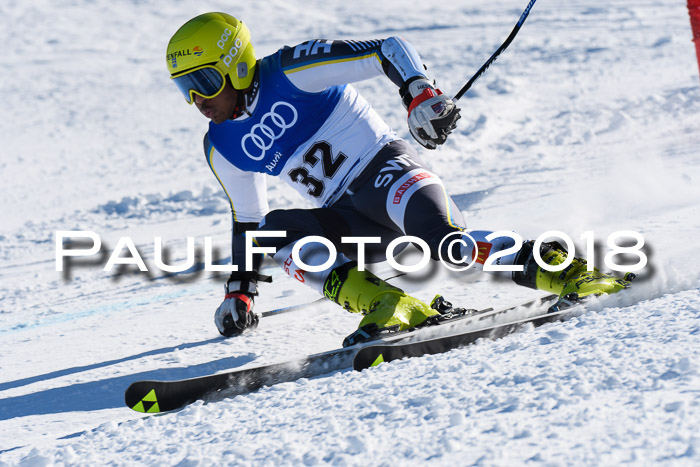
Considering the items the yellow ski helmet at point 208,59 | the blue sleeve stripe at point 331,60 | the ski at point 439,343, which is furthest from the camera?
the yellow ski helmet at point 208,59

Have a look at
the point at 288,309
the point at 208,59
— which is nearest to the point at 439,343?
the point at 288,309

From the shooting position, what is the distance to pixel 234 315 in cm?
372

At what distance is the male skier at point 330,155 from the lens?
3.09m

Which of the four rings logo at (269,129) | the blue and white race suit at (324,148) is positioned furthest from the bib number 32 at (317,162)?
the four rings logo at (269,129)

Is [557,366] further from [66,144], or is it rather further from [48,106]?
[48,106]

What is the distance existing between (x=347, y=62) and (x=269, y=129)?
0.48 m

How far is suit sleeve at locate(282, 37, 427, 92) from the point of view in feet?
10.3

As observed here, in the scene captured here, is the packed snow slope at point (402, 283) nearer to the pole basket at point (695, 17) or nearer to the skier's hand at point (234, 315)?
the skier's hand at point (234, 315)

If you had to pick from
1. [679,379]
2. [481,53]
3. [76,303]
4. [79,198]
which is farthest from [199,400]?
[481,53]

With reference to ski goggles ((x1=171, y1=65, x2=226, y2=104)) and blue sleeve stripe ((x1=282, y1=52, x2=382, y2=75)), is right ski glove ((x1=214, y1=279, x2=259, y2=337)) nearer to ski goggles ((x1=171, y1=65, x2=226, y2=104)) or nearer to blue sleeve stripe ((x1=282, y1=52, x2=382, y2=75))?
ski goggles ((x1=171, y1=65, x2=226, y2=104))

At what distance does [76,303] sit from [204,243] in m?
1.40

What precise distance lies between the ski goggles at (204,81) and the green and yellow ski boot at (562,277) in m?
1.48

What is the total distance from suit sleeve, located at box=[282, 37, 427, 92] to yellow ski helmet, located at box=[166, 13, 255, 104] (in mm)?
199

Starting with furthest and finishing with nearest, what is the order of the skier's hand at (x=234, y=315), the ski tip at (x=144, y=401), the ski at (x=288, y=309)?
the ski at (x=288, y=309)
the skier's hand at (x=234, y=315)
the ski tip at (x=144, y=401)
